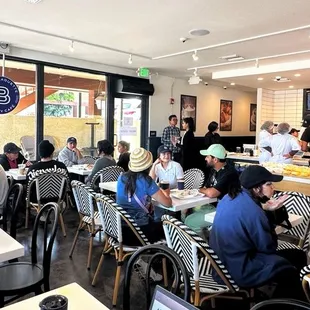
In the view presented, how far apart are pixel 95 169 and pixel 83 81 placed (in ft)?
10.9

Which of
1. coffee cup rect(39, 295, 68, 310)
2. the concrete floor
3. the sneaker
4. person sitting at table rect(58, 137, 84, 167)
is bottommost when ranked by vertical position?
the concrete floor

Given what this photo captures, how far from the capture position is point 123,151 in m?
5.37

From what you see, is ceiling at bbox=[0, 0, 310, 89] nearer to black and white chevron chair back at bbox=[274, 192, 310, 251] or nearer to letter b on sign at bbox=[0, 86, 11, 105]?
letter b on sign at bbox=[0, 86, 11, 105]

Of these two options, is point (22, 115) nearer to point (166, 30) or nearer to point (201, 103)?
point (166, 30)

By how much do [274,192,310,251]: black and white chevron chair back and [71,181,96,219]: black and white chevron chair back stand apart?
1.81 m

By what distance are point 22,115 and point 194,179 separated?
3.80m

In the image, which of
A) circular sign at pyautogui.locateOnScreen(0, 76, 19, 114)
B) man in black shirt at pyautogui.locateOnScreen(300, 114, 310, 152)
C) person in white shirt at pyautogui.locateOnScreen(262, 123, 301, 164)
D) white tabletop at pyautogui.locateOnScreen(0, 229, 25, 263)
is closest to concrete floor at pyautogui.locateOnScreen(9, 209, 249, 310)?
white tabletop at pyautogui.locateOnScreen(0, 229, 25, 263)

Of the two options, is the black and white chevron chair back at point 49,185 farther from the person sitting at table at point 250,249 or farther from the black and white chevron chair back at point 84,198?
the person sitting at table at point 250,249

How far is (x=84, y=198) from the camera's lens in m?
3.29

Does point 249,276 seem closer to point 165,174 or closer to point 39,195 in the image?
point 165,174

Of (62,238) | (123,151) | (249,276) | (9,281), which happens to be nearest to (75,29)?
(123,151)

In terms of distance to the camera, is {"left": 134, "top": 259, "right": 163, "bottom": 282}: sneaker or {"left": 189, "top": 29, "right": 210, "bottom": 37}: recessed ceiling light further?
{"left": 189, "top": 29, "right": 210, "bottom": 37}: recessed ceiling light

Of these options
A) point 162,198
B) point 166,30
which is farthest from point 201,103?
point 162,198

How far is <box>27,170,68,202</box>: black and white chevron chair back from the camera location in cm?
403
